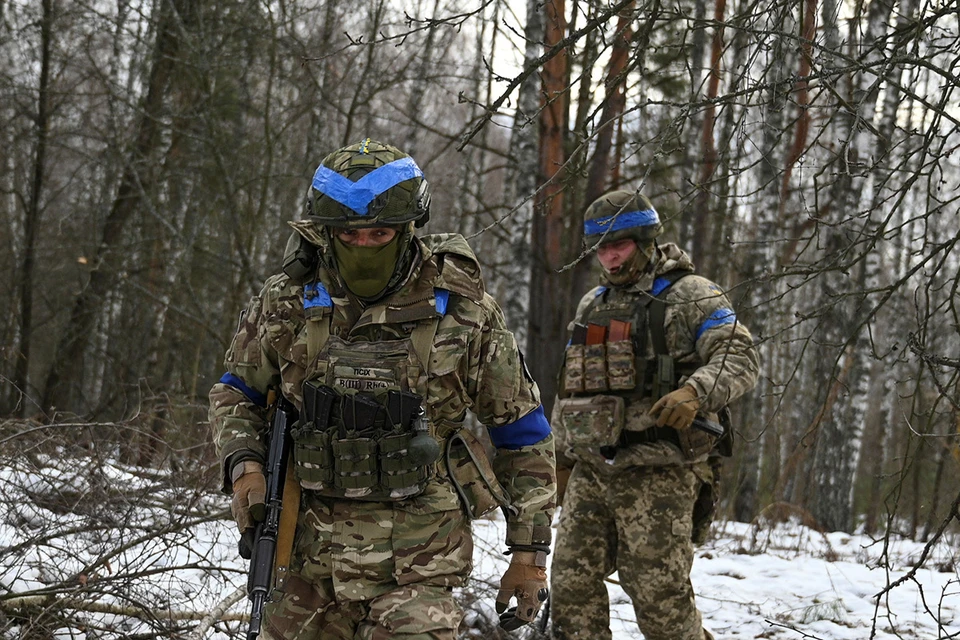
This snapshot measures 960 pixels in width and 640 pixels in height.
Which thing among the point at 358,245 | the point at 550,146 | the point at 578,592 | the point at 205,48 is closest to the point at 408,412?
the point at 358,245

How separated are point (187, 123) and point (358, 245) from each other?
9078mm

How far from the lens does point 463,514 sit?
3.00 m

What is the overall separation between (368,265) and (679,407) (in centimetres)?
172

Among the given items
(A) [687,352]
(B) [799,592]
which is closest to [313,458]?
(A) [687,352]

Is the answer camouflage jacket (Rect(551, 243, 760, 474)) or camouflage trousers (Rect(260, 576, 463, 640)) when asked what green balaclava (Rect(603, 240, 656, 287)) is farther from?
camouflage trousers (Rect(260, 576, 463, 640))

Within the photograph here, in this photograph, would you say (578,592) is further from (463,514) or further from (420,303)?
(420,303)

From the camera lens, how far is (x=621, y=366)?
4.43 metres

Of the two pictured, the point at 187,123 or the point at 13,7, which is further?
the point at 187,123

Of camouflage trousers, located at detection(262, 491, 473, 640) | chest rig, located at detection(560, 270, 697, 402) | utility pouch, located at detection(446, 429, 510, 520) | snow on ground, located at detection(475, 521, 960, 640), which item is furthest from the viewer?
snow on ground, located at detection(475, 521, 960, 640)

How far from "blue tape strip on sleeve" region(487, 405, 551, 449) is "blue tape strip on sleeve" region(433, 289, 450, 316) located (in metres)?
0.44

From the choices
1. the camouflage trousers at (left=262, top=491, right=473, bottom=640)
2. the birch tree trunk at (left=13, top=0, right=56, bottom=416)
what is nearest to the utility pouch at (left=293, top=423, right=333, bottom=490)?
the camouflage trousers at (left=262, top=491, right=473, bottom=640)

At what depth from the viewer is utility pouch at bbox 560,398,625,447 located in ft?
14.1

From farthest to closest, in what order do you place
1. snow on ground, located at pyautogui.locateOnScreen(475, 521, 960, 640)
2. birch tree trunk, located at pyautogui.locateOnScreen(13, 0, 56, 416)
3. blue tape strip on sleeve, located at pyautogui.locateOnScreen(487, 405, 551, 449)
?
birch tree trunk, located at pyautogui.locateOnScreen(13, 0, 56, 416) → snow on ground, located at pyautogui.locateOnScreen(475, 521, 960, 640) → blue tape strip on sleeve, located at pyautogui.locateOnScreen(487, 405, 551, 449)

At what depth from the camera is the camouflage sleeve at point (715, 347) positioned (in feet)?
13.4
